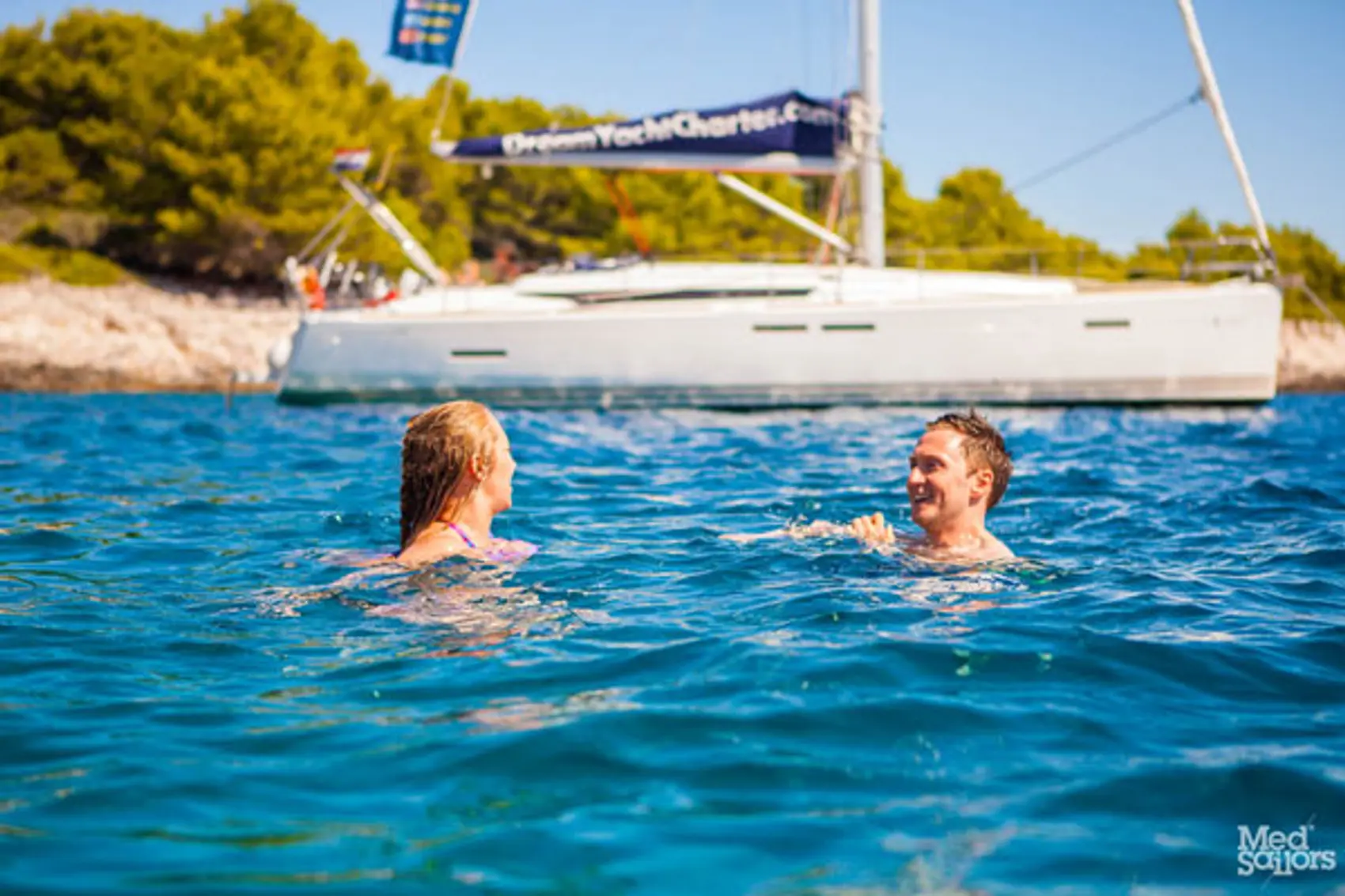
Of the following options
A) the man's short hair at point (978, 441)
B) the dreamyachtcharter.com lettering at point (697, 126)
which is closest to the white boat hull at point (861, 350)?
the dreamyachtcharter.com lettering at point (697, 126)

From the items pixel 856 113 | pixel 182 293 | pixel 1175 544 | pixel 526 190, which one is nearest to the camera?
pixel 1175 544

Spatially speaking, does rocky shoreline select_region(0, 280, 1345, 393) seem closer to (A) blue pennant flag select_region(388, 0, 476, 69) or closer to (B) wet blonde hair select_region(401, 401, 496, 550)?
(A) blue pennant flag select_region(388, 0, 476, 69)

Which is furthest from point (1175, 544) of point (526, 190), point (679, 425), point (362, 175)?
point (526, 190)

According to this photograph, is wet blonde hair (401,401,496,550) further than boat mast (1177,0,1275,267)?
No

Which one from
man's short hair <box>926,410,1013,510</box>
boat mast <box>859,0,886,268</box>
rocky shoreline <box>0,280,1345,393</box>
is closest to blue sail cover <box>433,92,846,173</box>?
boat mast <box>859,0,886,268</box>

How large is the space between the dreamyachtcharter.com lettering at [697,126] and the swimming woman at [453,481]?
11601mm

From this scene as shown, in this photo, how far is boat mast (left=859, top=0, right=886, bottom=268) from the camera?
16.1 m

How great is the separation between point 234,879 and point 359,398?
14.8 metres

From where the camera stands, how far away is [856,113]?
15.9 metres

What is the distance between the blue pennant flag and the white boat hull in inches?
139

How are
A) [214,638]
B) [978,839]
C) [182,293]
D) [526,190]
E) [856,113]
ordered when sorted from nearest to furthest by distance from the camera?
1. [978,839]
2. [214,638]
3. [856,113]
4. [182,293]
5. [526,190]

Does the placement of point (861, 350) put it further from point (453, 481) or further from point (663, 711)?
point (663, 711)

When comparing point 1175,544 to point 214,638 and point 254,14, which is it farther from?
point 254,14

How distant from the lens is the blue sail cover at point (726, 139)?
1583 cm
